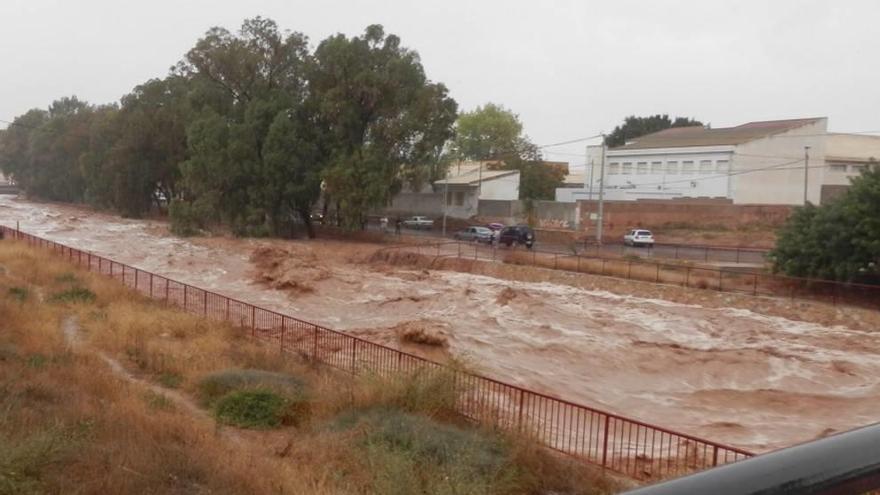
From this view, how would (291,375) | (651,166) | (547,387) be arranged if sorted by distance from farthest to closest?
(651,166) → (547,387) → (291,375)

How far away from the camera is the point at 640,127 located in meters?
116

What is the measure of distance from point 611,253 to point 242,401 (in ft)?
126

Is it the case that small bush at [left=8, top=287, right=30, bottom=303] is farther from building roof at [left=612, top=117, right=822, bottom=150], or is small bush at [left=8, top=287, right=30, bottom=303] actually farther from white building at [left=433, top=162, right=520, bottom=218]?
building roof at [left=612, top=117, right=822, bottom=150]

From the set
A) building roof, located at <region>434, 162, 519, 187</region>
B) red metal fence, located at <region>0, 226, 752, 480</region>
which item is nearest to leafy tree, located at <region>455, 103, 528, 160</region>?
building roof, located at <region>434, 162, 519, 187</region>

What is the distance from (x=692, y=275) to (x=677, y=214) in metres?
20.0

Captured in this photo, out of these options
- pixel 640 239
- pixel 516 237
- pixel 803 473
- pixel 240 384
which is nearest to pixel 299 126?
pixel 516 237

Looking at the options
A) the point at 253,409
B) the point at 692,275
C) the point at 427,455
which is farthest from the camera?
the point at 692,275

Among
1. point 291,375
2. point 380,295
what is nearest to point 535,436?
point 291,375

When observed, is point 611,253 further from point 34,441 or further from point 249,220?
point 34,441

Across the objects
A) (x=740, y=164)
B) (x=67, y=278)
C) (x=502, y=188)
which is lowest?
(x=67, y=278)

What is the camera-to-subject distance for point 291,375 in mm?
17906

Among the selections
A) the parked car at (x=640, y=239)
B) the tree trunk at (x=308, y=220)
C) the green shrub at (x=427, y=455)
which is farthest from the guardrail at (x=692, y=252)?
the green shrub at (x=427, y=455)

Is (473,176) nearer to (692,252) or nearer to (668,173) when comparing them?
(668,173)

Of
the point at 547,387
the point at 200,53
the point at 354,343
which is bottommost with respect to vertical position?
the point at 547,387
